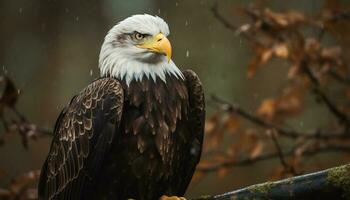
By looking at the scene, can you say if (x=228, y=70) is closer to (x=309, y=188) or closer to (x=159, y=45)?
(x=159, y=45)

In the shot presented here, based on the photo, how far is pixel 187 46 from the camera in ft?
46.1

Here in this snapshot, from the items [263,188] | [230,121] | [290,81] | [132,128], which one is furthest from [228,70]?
[263,188]

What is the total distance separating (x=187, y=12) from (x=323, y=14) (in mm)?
7517

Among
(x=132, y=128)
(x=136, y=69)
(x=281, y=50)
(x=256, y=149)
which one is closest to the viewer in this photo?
(x=132, y=128)

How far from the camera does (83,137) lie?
664cm

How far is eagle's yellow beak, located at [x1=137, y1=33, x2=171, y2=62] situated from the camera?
661 centimetres

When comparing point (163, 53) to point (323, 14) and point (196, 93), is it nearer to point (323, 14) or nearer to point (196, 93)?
point (196, 93)

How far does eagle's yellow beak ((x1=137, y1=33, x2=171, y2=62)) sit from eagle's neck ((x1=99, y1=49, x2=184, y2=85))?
132mm

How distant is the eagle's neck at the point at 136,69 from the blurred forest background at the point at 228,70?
2.63 ft

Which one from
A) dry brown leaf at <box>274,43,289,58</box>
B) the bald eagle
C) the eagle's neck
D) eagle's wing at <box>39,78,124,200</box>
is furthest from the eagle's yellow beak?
dry brown leaf at <box>274,43,289,58</box>

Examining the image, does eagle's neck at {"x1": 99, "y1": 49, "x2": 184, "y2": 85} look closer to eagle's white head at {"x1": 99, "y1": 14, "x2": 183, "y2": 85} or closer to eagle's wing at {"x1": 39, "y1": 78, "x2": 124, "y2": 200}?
eagle's white head at {"x1": 99, "y1": 14, "x2": 183, "y2": 85}

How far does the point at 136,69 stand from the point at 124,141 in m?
0.57

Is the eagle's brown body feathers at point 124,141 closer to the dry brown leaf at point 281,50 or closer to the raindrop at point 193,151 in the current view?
the raindrop at point 193,151

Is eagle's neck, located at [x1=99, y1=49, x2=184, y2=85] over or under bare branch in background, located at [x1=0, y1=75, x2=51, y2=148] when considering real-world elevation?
over
